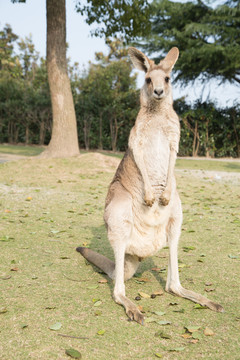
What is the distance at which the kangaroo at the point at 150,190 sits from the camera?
111 inches

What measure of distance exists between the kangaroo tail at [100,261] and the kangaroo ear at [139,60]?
66.9 inches

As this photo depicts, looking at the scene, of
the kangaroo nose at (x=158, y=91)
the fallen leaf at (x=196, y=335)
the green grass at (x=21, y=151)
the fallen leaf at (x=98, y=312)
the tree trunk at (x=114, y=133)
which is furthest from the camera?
the tree trunk at (x=114, y=133)

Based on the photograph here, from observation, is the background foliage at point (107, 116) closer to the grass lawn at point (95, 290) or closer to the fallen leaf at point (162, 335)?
the grass lawn at point (95, 290)

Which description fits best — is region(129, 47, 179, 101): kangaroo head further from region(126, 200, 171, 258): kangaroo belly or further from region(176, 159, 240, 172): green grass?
region(176, 159, 240, 172): green grass

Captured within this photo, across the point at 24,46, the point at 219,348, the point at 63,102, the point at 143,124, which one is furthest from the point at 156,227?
the point at 24,46

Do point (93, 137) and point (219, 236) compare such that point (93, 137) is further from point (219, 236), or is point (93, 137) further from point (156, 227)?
point (156, 227)

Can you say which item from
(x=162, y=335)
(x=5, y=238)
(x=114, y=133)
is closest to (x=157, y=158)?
(x=162, y=335)

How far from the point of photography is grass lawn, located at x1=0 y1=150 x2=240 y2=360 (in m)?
2.20

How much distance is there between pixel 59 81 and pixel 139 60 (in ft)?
29.2

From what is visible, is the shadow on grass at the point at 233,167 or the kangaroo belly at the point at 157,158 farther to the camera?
the shadow on grass at the point at 233,167

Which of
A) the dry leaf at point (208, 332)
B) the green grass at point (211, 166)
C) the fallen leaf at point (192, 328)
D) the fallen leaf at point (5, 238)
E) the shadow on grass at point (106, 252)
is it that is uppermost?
the green grass at point (211, 166)

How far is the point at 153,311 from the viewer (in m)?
2.68

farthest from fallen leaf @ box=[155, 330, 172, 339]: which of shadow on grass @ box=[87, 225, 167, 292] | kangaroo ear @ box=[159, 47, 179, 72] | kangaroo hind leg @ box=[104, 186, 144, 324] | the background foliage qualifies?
the background foliage

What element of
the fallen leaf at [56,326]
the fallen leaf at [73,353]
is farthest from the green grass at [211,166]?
the fallen leaf at [73,353]
